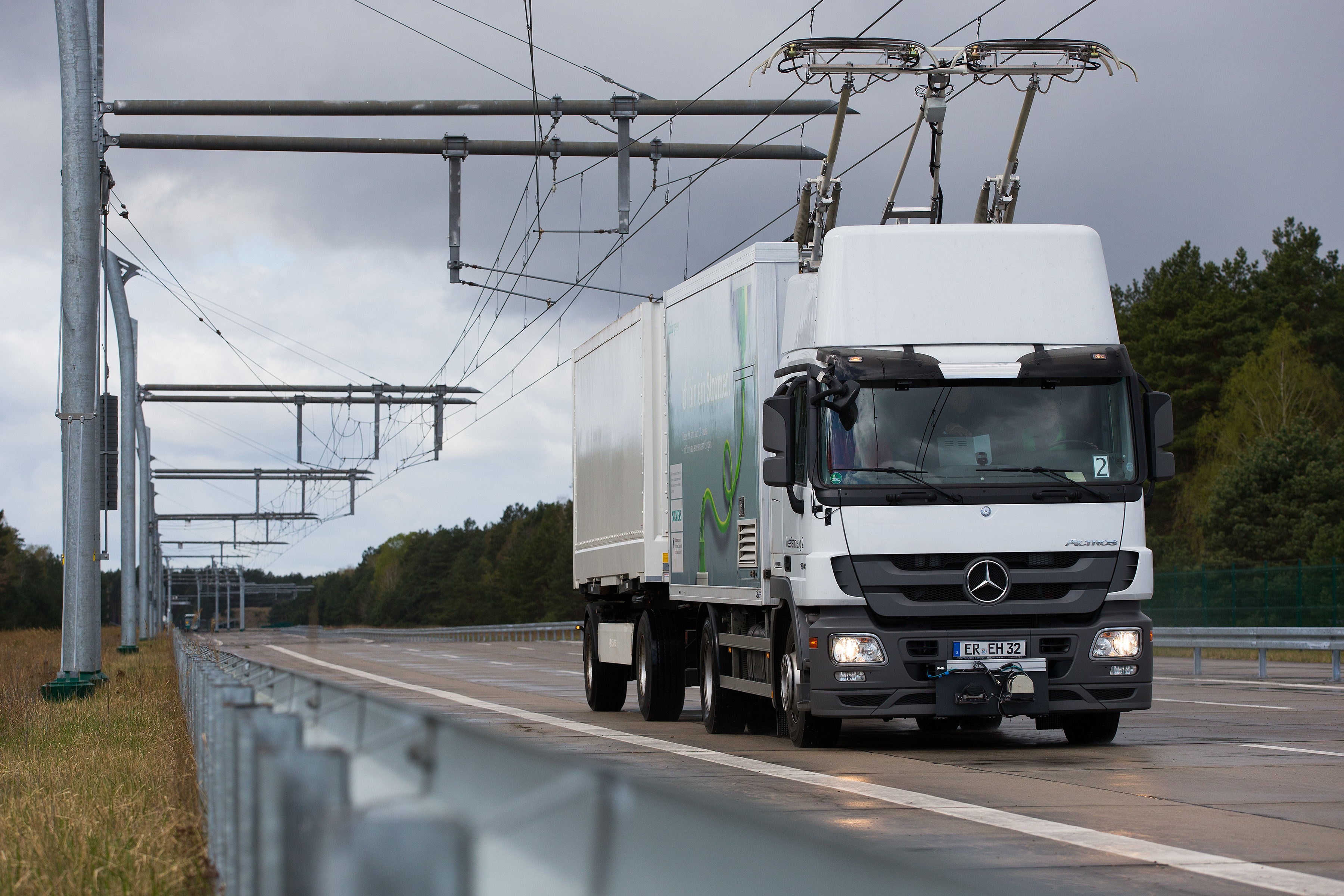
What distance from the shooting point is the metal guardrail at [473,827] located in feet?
4.72

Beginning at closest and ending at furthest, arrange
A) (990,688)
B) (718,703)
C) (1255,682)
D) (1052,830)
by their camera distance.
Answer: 1. (1052,830)
2. (990,688)
3. (718,703)
4. (1255,682)

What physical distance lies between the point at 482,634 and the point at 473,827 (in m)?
70.7

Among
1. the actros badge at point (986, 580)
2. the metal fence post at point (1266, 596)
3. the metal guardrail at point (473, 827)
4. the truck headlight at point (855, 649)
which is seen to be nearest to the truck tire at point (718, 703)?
the truck headlight at point (855, 649)

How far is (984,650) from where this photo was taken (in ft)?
38.4

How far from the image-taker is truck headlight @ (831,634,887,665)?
11.5 m

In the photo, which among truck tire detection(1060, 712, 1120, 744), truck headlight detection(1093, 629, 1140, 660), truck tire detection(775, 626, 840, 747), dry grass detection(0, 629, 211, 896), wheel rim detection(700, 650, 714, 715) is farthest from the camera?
wheel rim detection(700, 650, 714, 715)

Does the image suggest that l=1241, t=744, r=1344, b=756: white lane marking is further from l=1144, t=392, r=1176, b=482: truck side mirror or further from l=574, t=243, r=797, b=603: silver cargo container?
l=574, t=243, r=797, b=603: silver cargo container

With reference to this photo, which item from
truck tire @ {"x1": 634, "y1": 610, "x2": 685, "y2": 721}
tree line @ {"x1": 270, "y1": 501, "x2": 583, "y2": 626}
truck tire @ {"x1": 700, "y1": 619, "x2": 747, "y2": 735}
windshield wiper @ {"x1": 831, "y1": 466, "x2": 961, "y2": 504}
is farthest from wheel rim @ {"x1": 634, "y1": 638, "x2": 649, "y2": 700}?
tree line @ {"x1": 270, "y1": 501, "x2": 583, "y2": 626}

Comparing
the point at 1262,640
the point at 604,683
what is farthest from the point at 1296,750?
the point at 1262,640

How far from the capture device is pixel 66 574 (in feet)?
61.6

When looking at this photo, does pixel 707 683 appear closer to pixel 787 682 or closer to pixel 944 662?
pixel 787 682

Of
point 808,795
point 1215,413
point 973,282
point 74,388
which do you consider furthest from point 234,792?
point 1215,413

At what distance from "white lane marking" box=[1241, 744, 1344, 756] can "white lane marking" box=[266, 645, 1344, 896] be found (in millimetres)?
3597

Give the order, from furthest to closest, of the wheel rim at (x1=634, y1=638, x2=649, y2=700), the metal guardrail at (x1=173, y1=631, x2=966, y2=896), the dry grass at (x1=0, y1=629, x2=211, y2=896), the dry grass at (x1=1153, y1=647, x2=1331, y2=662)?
the dry grass at (x1=1153, y1=647, x2=1331, y2=662) → the wheel rim at (x1=634, y1=638, x2=649, y2=700) → the dry grass at (x1=0, y1=629, x2=211, y2=896) → the metal guardrail at (x1=173, y1=631, x2=966, y2=896)
